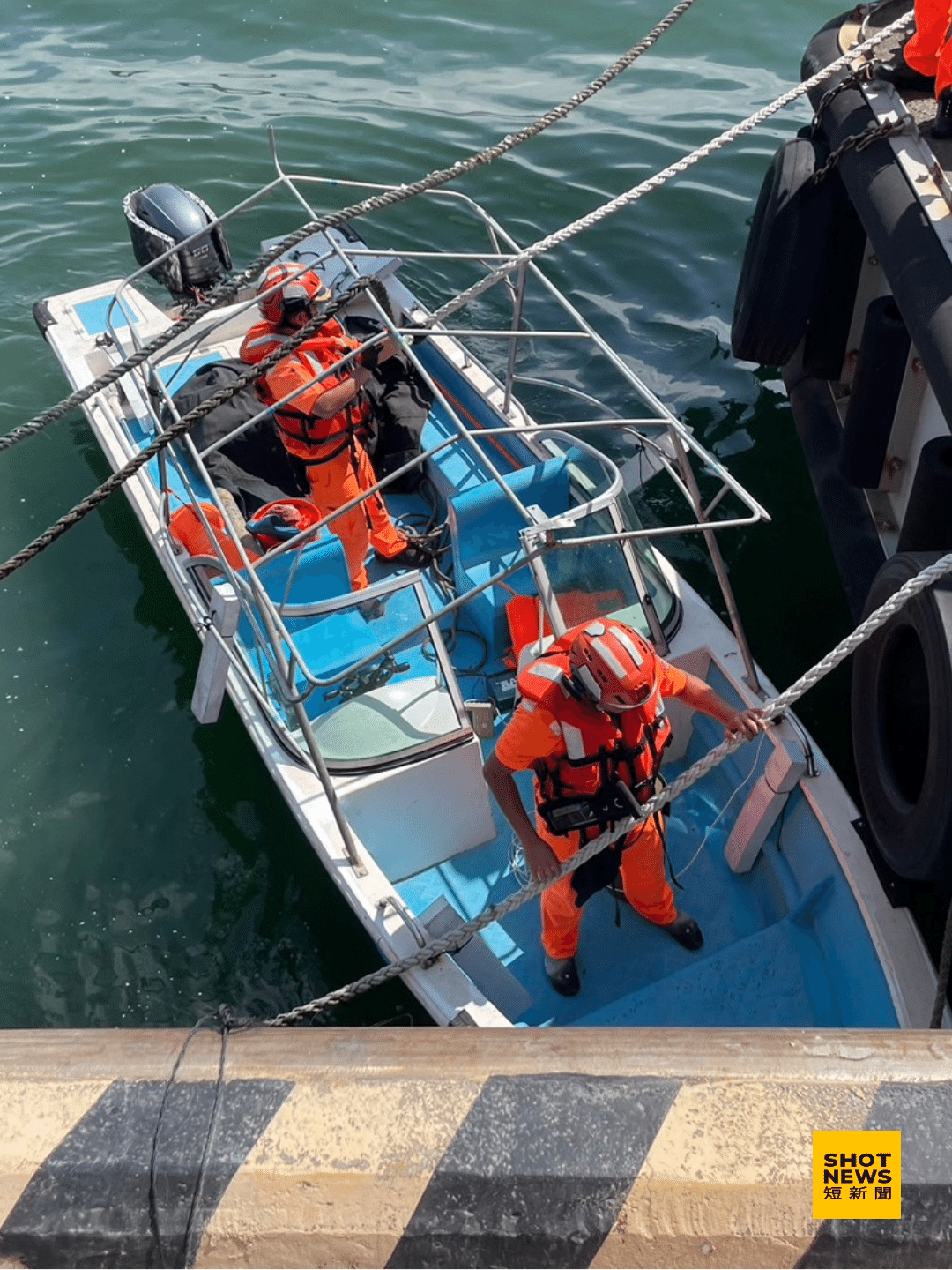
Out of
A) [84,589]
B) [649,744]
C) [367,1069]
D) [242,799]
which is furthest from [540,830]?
[84,589]

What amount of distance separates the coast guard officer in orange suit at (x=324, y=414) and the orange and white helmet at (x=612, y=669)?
2.23m

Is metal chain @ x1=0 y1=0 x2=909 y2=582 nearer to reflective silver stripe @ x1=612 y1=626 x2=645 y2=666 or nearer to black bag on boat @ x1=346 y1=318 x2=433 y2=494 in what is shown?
reflective silver stripe @ x1=612 y1=626 x2=645 y2=666

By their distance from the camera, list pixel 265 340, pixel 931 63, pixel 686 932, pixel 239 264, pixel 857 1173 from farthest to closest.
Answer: pixel 239 264, pixel 265 340, pixel 931 63, pixel 686 932, pixel 857 1173

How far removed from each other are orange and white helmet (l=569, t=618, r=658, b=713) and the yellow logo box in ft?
5.98

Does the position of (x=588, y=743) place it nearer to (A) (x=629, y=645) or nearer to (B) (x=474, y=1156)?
(A) (x=629, y=645)

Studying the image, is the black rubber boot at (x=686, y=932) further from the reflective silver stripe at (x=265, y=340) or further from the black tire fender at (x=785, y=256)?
the reflective silver stripe at (x=265, y=340)

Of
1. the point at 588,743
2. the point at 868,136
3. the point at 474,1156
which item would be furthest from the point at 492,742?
the point at 474,1156

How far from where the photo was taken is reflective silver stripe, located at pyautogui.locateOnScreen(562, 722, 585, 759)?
11.8 ft

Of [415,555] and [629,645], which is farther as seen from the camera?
[415,555]

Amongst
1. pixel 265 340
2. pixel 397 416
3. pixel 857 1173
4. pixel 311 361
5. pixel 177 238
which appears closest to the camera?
pixel 857 1173

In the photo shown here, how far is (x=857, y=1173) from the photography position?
1.57 meters

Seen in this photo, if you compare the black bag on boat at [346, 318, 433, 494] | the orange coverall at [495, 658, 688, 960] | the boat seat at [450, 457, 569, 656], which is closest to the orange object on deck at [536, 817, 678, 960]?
the orange coverall at [495, 658, 688, 960]

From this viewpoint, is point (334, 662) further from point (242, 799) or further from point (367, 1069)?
point (367, 1069)

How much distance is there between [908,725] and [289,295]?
3.59m
